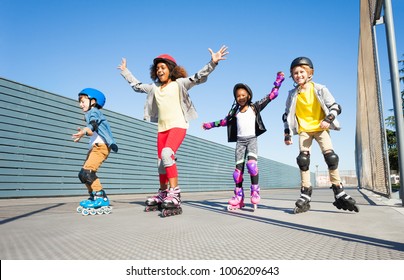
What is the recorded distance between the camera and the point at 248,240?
1.57 m

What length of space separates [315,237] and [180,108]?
2269mm

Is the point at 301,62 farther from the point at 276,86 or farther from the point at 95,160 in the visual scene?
the point at 95,160

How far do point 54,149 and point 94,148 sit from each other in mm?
4730

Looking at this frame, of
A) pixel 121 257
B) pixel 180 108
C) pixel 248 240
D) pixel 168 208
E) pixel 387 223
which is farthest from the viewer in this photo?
pixel 180 108

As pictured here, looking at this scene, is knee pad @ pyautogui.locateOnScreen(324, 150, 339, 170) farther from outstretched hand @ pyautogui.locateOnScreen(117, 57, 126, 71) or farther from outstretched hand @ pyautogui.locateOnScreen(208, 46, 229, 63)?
outstretched hand @ pyautogui.locateOnScreen(117, 57, 126, 71)

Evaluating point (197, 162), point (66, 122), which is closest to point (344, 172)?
point (197, 162)

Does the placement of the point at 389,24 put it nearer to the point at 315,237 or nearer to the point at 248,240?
the point at 315,237

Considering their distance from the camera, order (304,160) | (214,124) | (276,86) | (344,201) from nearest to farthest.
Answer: (344,201) < (304,160) < (276,86) < (214,124)

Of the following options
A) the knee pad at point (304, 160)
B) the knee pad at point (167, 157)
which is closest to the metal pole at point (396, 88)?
the knee pad at point (304, 160)

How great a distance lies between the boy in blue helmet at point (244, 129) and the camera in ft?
11.8

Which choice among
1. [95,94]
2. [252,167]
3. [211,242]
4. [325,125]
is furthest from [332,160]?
[95,94]

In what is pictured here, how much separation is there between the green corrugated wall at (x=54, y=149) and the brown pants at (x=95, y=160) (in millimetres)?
3970

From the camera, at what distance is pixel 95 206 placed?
3363 millimetres

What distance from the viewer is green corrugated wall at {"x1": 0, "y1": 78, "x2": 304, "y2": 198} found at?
21.2 ft
